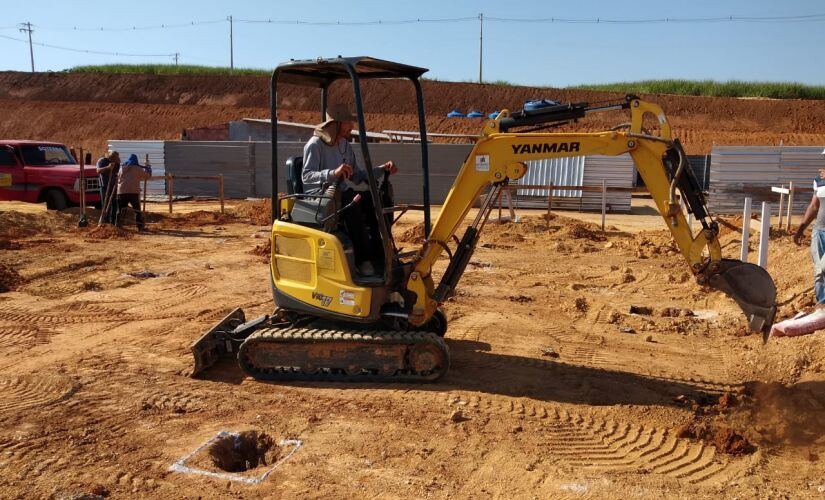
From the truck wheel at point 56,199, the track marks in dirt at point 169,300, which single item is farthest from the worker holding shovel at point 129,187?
the track marks in dirt at point 169,300

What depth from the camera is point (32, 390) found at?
6062 millimetres

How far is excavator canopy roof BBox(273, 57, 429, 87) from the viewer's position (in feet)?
19.4

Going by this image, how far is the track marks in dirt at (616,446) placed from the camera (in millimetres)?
4688

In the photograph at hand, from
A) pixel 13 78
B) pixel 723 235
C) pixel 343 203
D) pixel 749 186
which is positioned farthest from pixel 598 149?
pixel 13 78

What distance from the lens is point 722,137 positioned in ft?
128

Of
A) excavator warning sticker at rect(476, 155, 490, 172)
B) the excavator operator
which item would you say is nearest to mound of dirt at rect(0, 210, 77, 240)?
the excavator operator

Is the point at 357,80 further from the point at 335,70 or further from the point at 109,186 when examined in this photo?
the point at 109,186

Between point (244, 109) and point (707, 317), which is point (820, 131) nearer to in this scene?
point (244, 109)

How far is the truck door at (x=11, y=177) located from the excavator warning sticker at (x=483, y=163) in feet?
51.4

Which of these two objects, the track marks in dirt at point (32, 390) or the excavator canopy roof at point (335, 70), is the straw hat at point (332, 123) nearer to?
the excavator canopy roof at point (335, 70)

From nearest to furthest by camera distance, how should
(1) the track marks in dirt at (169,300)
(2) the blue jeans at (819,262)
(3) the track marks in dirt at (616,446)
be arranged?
(3) the track marks in dirt at (616,446)
(2) the blue jeans at (819,262)
(1) the track marks in dirt at (169,300)

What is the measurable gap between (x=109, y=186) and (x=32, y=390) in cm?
1087

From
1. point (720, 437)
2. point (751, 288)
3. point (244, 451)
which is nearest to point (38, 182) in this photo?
point (244, 451)

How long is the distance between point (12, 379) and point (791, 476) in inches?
240
